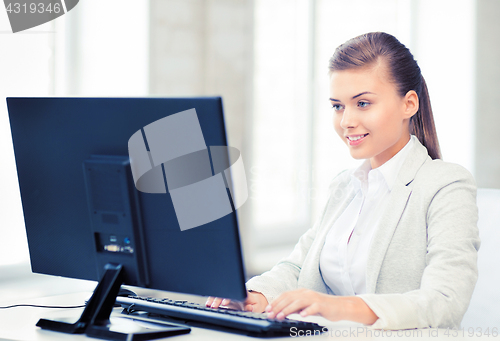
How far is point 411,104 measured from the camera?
1.35 metres

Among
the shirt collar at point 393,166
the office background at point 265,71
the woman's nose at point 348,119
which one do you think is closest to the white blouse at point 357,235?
the shirt collar at point 393,166

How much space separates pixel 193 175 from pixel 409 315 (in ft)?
1.59

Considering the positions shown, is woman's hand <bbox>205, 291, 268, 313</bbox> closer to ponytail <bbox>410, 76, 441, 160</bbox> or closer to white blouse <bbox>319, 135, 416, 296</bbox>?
white blouse <bbox>319, 135, 416, 296</bbox>

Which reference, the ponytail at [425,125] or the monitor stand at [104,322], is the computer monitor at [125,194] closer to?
the monitor stand at [104,322]

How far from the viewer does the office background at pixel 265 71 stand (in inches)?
78.6

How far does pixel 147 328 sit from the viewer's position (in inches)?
36.5

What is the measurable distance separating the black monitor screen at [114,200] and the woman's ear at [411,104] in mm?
717

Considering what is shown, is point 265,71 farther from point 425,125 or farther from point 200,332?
point 200,332

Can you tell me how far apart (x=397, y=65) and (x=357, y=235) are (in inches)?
17.9

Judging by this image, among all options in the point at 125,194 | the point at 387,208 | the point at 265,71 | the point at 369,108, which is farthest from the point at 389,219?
the point at 265,71

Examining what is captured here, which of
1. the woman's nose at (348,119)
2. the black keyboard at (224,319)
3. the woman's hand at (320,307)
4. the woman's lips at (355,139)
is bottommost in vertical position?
the black keyboard at (224,319)

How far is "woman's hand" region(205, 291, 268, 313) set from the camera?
1113 mm

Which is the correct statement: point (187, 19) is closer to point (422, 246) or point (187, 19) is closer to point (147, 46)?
point (147, 46)

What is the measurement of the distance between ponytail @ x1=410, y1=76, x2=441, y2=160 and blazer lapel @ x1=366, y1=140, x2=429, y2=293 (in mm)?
112
